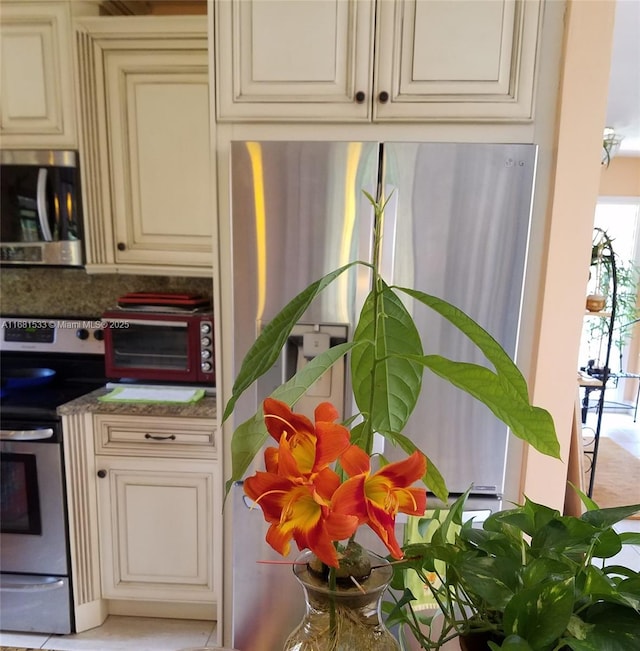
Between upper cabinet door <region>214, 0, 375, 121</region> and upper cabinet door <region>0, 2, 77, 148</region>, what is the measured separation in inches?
32.7

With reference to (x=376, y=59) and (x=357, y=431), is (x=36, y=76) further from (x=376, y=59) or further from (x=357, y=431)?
(x=357, y=431)

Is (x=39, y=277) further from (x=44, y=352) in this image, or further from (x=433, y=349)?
(x=433, y=349)

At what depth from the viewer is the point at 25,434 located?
5.65 ft

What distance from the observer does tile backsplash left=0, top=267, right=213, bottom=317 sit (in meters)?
2.23

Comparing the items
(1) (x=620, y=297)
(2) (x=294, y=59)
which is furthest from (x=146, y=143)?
(1) (x=620, y=297)

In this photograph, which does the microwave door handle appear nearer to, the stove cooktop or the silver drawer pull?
the stove cooktop

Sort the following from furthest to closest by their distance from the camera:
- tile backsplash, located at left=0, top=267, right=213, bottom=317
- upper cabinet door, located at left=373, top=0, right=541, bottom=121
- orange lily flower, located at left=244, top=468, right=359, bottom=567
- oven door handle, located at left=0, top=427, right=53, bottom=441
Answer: tile backsplash, located at left=0, top=267, right=213, bottom=317 → oven door handle, located at left=0, top=427, right=53, bottom=441 → upper cabinet door, located at left=373, top=0, right=541, bottom=121 → orange lily flower, located at left=244, top=468, right=359, bottom=567

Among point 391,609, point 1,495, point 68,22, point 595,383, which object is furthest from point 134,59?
point 595,383

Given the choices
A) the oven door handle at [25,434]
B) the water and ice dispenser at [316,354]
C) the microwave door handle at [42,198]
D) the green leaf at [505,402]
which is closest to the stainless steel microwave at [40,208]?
the microwave door handle at [42,198]

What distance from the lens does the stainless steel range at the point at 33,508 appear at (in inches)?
68.4

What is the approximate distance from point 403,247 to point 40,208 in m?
1.41

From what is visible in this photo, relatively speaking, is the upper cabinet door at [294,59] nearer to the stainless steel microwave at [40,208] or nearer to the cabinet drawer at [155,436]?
the stainless steel microwave at [40,208]

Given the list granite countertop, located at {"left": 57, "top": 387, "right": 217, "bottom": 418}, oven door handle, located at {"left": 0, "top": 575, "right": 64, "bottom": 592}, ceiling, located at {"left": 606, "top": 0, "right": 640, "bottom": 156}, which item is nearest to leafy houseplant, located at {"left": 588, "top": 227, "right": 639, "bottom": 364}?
ceiling, located at {"left": 606, "top": 0, "right": 640, "bottom": 156}

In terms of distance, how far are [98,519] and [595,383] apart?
2.89m
